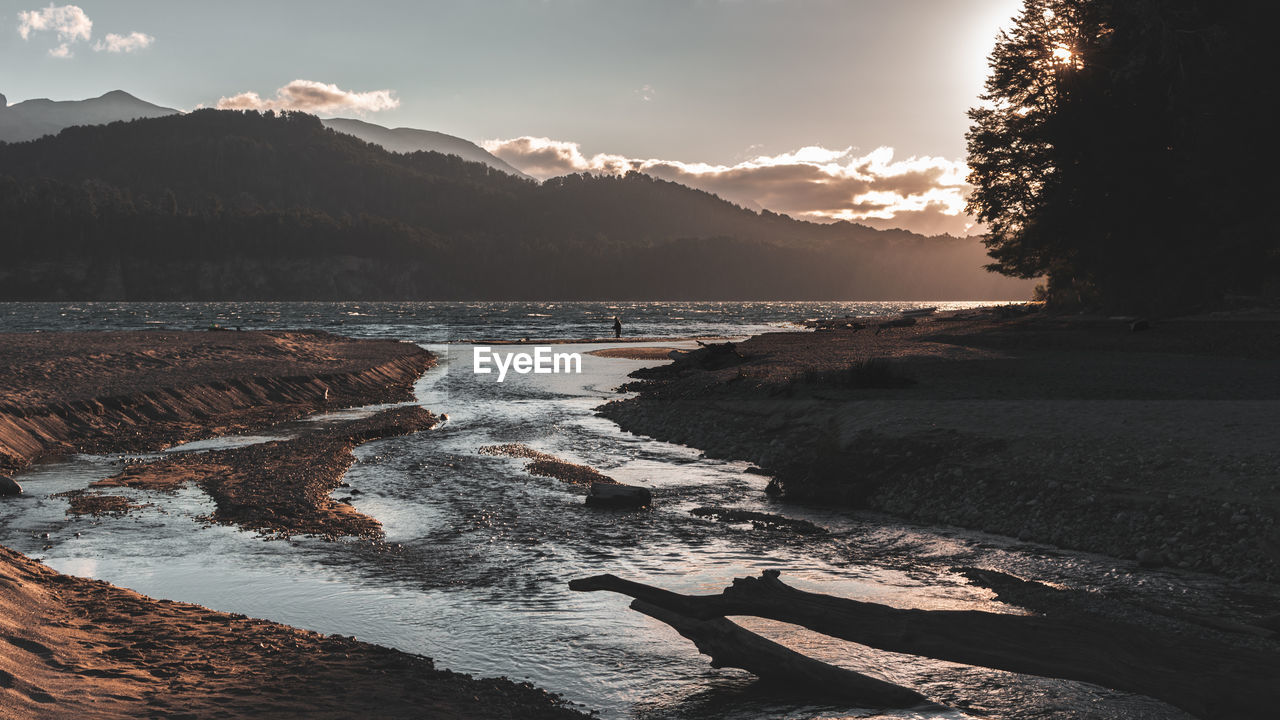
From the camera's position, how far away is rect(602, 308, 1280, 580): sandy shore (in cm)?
1173

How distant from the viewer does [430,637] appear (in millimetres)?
8727

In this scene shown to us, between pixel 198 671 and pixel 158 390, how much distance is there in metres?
21.3

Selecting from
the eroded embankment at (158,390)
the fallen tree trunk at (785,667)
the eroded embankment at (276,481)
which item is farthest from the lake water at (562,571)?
the eroded embankment at (158,390)

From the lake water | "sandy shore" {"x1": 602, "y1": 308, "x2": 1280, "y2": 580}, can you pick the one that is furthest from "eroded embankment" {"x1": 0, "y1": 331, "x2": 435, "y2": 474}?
"sandy shore" {"x1": 602, "y1": 308, "x2": 1280, "y2": 580}

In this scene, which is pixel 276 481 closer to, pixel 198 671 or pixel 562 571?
pixel 562 571

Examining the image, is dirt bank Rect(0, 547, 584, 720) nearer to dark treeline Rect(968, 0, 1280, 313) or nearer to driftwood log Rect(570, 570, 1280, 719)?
driftwood log Rect(570, 570, 1280, 719)

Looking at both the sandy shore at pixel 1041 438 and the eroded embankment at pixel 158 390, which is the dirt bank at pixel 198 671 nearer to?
the sandy shore at pixel 1041 438

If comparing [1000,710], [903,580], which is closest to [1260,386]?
[903,580]

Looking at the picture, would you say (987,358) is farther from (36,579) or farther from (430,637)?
(36,579)

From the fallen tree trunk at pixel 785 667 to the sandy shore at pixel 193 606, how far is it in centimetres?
153

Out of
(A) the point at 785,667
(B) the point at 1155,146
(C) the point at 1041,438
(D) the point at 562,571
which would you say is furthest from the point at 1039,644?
(B) the point at 1155,146

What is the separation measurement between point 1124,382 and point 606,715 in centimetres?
2195

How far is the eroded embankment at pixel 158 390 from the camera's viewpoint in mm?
20453

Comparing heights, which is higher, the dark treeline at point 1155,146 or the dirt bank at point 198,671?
the dark treeline at point 1155,146
